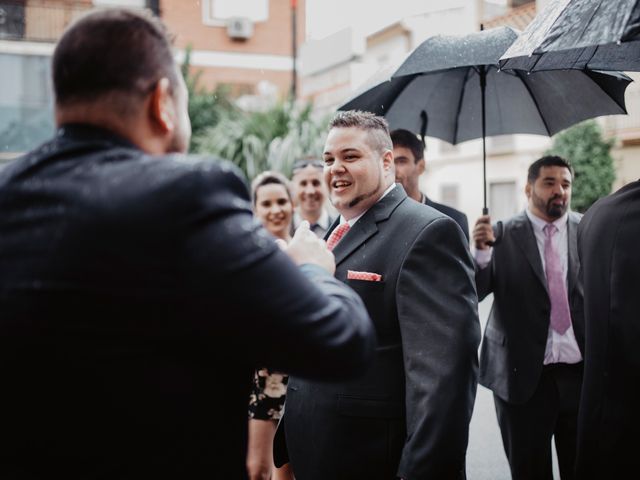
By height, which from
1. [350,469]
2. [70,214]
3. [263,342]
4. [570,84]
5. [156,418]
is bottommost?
[350,469]

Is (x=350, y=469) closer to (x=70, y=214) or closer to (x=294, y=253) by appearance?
(x=294, y=253)

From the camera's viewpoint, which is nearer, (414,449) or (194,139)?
(414,449)

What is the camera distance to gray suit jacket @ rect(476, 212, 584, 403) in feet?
13.5

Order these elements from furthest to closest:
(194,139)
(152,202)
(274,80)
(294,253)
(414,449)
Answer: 1. (274,80)
2. (194,139)
3. (414,449)
4. (294,253)
5. (152,202)

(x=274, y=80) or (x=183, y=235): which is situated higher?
(x=274, y=80)

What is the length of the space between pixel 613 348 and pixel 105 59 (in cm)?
192

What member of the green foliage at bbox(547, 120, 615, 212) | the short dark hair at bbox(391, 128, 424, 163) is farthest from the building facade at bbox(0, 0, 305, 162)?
the short dark hair at bbox(391, 128, 424, 163)

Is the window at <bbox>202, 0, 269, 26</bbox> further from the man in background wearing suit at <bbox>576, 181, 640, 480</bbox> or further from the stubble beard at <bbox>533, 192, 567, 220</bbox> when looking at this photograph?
the man in background wearing suit at <bbox>576, 181, 640, 480</bbox>

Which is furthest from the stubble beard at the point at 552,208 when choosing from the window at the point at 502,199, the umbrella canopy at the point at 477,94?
the window at the point at 502,199

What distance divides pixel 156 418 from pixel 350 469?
152 centimetres

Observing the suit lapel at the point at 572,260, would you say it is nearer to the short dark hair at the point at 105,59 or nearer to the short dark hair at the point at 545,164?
the short dark hair at the point at 545,164

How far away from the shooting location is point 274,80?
27.7 meters

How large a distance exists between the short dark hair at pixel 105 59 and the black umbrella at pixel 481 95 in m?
2.68

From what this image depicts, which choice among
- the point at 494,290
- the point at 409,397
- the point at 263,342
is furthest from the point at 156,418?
the point at 494,290
